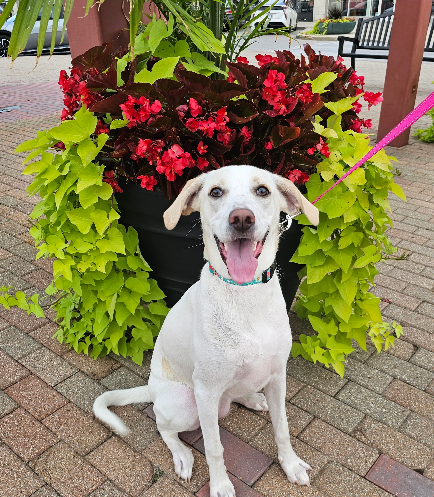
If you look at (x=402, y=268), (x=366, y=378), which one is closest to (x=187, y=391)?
(x=366, y=378)

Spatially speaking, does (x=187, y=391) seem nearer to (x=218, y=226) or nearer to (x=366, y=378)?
(x=218, y=226)

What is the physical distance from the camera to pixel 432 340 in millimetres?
3047

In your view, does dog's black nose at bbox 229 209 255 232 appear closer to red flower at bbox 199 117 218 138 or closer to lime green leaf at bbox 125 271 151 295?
red flower at bbox 199 117 218 138

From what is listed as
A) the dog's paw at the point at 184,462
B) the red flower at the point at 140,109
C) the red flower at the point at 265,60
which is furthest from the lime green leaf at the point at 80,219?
the red flower at the point at 265,60

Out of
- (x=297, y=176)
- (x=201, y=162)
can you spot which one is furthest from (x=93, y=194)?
(x=297, y=176)

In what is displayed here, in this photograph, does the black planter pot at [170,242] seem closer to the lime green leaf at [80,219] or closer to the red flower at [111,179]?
the red flower at [111,179]

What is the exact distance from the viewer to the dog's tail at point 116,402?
2.24 m

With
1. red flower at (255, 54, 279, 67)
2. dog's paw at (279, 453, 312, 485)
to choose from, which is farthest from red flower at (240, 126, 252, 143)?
dog's paw at (279, 453, 312, 485)

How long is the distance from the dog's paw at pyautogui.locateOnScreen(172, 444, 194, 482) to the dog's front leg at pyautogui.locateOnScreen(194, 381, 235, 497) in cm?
16

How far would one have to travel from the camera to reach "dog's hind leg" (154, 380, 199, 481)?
2.11m

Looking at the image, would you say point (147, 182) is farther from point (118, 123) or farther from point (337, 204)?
point (337, 204)

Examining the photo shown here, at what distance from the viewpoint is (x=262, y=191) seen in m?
1.85

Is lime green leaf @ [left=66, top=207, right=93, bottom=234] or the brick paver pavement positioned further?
lime green leaf @ [left=66, top=207, right=93, bottom=234]

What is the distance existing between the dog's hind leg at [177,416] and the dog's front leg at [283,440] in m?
0.38
